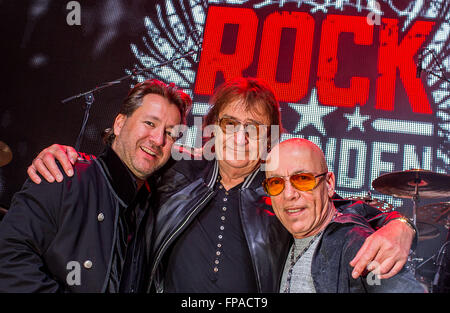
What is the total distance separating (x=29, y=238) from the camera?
1.72 metres

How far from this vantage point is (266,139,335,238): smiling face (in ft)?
6.27

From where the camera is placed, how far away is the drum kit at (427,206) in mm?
4039

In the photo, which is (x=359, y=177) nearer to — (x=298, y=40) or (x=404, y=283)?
(x=298, y=40)

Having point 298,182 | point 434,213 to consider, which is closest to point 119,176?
point 298,182

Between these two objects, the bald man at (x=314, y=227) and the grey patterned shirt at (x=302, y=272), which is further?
the grey patterned shirt at (x=302, y=272)

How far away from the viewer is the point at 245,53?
16.6 ft

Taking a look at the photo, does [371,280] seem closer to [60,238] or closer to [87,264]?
[87,264]

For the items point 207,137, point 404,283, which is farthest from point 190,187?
point 404,283

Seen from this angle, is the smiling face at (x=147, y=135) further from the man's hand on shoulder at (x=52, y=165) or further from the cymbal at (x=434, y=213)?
the cymbal at (x=434, y=213)

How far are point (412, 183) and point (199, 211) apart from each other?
10.0 ft

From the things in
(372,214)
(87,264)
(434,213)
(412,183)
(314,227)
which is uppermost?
(412,183)

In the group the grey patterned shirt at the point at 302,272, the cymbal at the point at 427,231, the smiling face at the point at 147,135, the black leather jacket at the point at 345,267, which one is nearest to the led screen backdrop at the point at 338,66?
the cymbal at the point at 427,231

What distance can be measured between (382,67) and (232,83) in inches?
125

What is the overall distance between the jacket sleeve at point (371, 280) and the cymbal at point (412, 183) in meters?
2.59
